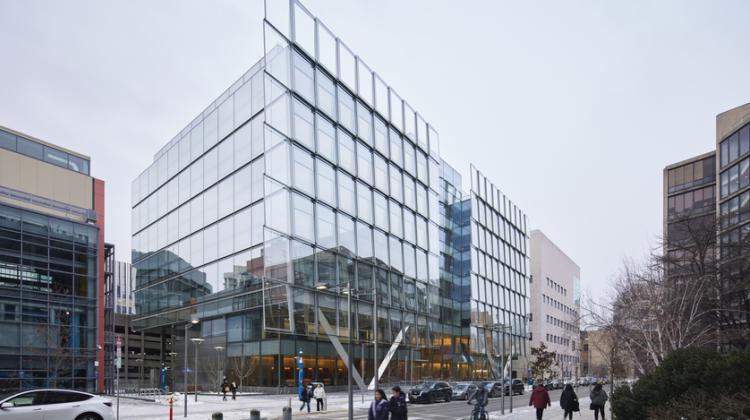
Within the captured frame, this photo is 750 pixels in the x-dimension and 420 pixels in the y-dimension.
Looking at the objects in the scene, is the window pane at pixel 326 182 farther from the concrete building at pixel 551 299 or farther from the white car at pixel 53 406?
the concrete building at pixel 551 299

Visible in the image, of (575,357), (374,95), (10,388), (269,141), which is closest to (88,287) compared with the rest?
(10,388)

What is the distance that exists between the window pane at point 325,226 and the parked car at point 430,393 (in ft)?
40.0

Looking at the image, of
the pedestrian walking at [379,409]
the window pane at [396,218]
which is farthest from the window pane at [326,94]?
the pedestrian walking at [379,409]

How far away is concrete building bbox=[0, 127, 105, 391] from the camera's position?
46.9m

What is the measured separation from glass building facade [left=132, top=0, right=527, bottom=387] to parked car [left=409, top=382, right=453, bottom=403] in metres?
6.79

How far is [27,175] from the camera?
52812 millimetres

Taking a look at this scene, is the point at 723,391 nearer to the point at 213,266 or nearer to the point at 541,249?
the point at 213,266

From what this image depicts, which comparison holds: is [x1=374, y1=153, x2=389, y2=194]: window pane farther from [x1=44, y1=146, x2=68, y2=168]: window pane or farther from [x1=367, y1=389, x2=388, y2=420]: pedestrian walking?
[x1=367, y1=389, x2=388, y2=420]: pedestrian walking

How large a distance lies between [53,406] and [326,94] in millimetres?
33491

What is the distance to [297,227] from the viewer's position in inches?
1622

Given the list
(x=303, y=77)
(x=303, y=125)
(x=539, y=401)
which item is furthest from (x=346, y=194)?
(x=539, y=401)

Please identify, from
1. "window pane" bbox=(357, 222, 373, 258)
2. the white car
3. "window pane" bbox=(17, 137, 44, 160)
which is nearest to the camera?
the white car

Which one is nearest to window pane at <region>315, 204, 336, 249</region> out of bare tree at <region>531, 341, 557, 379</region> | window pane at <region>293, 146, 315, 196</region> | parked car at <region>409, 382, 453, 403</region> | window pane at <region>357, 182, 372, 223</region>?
window pane at <region>293, 146, 315, 196</region>

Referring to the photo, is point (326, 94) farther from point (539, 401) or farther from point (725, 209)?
point (725, 209)
